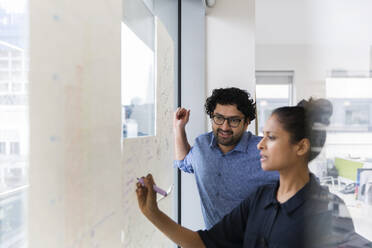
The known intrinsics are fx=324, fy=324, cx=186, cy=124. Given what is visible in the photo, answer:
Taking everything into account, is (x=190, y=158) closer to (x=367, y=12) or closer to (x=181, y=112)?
(x=181, y=112)

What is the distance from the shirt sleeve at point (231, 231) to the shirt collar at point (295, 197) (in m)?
0.10

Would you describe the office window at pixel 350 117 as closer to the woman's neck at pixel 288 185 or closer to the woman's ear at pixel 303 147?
the woman's ear at pixel 303 147

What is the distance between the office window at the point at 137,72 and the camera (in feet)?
3.51

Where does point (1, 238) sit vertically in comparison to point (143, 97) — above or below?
below

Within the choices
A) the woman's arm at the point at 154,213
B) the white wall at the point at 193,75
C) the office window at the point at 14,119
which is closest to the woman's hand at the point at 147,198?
the woman's arm at the point at 154,213

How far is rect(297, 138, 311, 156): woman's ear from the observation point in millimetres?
378

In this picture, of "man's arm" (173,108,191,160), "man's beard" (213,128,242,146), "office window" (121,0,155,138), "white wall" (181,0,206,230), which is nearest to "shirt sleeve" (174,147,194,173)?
"man's arm" (173,108,191,160)

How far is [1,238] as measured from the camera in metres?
0.39

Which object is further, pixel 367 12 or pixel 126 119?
pixel 126 119

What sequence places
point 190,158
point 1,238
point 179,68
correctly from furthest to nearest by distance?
1. point 179,68
2. point 190,158
3. point 1,238

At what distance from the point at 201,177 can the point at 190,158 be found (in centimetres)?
15

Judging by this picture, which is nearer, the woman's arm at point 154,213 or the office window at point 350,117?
the office window at point 350,117

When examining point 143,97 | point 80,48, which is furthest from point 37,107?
point 143,97

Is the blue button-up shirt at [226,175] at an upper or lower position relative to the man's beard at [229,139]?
lower
